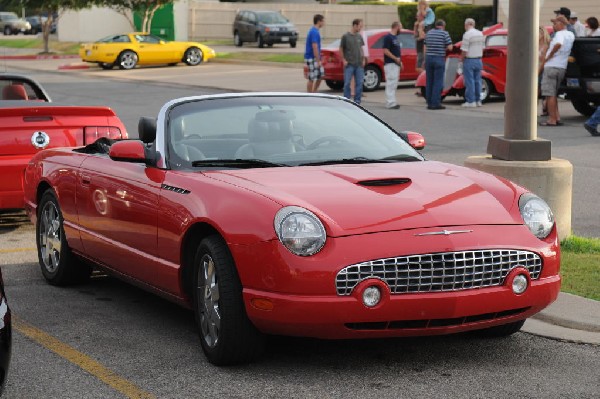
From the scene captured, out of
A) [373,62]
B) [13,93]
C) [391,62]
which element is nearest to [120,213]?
[13,93]

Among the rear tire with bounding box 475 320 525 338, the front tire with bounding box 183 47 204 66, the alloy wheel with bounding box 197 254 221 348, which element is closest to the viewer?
the alloy wheel with bounding box 197 254 221 348

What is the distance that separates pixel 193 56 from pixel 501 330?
3829 centimetres

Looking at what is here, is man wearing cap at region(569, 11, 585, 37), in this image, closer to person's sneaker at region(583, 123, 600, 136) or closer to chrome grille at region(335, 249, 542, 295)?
person's sneaker at region(583, 123, 600, 136)

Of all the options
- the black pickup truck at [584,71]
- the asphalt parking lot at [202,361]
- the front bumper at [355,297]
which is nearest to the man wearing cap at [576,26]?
the black pickup truck at [584,71]

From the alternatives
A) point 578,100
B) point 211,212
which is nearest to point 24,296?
point 211,212

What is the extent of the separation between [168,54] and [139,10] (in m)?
9.57

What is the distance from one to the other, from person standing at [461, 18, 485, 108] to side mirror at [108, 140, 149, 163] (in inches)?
679

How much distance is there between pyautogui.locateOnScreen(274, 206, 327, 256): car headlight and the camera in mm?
5977

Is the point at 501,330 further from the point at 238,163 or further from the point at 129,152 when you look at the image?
the point at 129,152

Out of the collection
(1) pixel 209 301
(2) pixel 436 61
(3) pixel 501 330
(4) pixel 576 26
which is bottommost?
(3) pixel 501 330

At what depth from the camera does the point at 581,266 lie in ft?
28.8

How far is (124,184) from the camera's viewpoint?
7.53 m

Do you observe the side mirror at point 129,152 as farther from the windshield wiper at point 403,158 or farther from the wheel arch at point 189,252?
the windshield wiper at point 403,158

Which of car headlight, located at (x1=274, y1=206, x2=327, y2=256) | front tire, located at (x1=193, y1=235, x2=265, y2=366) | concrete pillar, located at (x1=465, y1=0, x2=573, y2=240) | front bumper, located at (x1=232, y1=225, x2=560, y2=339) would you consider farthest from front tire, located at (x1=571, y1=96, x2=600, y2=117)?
car headlight, located at (x1=274, y1=206, x2=327, y2=256)
